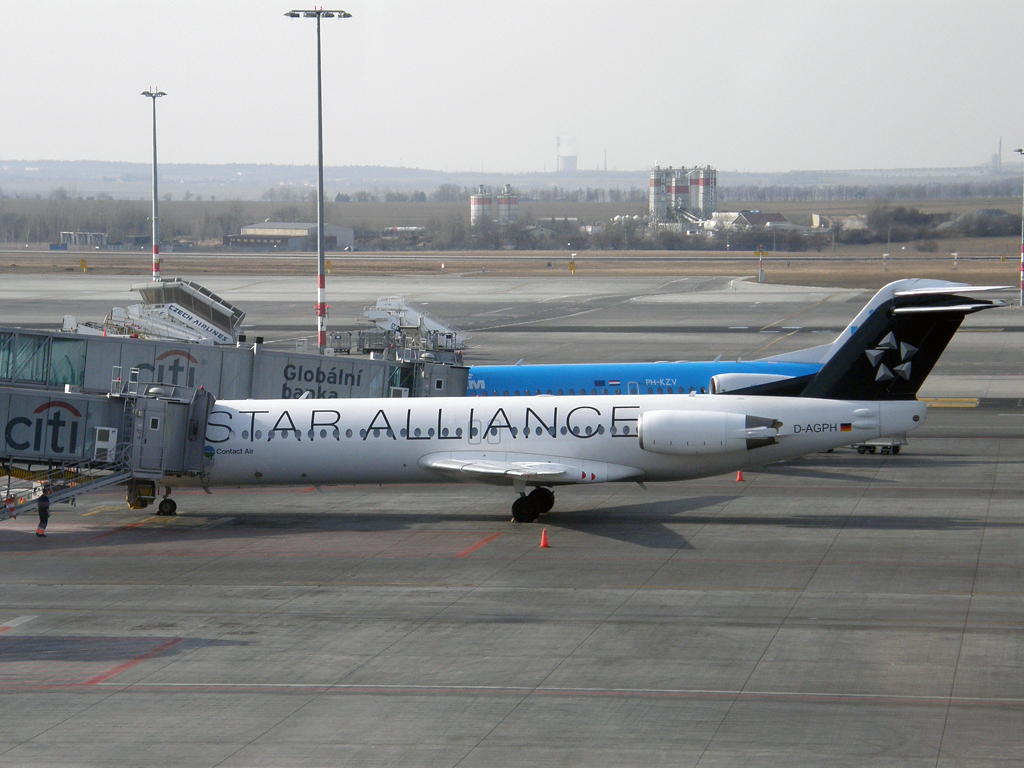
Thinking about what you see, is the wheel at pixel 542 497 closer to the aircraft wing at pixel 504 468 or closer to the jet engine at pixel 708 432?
the aircraft wing at pixel 504 468

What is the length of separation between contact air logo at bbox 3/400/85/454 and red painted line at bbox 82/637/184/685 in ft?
41.7

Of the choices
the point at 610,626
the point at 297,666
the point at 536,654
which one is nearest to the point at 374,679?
the point at 297,666

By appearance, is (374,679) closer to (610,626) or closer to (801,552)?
(610,626)

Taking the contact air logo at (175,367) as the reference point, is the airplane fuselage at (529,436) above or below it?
below

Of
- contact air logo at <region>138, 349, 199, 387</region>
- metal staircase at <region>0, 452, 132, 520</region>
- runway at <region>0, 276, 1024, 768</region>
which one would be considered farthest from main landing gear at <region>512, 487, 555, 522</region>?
contact air logo at <region>138, 349, 199, 387</region>

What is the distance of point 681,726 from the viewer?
18406 mm

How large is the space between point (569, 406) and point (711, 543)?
5.57m

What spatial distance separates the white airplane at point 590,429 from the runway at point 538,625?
1475 mm

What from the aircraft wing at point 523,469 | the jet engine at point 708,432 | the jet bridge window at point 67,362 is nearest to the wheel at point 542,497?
the aircraft wing at point 523,469

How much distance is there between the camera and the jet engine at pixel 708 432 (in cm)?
3161

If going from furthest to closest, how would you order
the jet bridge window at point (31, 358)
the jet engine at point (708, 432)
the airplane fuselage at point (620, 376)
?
the airplane fuselage at point (620, 376)
the jet bridge window at point (31, 358)
the jet engine at point (708, 432)

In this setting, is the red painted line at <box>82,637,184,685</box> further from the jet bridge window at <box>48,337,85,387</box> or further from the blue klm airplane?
the blue klm airplane

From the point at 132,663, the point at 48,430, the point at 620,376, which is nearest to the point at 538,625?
the point at 132,663

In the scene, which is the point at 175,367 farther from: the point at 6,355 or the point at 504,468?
the point at 504,468
